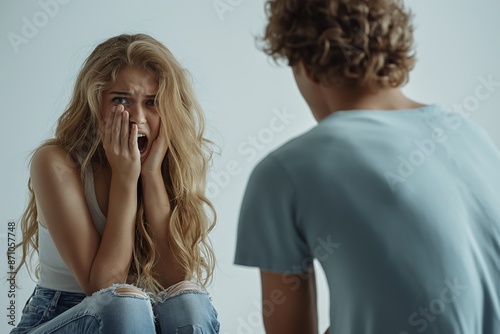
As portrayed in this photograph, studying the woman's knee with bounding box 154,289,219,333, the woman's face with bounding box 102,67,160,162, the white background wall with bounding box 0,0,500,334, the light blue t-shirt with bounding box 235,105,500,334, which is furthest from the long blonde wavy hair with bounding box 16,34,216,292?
the light blue t-shirt with bounding box 235,105,500,334

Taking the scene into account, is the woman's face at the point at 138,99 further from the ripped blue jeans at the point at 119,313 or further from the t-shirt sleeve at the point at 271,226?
the t-shirt sleeve at the point at 271,226

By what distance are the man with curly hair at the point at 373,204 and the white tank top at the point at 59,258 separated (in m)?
0.82

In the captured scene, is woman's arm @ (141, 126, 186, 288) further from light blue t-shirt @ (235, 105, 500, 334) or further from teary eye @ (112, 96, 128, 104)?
light blue t-shirt @ (235, 105, 500, 334)

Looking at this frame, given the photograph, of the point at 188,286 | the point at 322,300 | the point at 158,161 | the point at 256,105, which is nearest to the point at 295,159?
the point at 188,286

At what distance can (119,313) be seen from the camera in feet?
4.33

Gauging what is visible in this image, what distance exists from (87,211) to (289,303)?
2.64ft

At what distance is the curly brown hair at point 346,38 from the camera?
2.78 feet

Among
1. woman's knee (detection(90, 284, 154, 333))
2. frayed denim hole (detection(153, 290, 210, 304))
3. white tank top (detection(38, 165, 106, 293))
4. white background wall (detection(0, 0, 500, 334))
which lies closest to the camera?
woman's knee (detection(90, 284, 154, 333))

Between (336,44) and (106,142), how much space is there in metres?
0.85

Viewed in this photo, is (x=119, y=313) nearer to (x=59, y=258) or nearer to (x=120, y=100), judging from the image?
(x=59, y=258)

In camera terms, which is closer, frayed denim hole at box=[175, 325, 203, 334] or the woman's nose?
frayed denim hole at box=[175, 325, 203, 334]

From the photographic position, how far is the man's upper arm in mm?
850

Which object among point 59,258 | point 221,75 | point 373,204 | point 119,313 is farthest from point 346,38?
point 221,75

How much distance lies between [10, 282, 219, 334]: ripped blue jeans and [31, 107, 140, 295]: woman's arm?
0.09 meters
